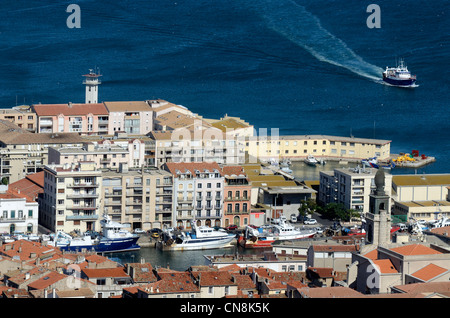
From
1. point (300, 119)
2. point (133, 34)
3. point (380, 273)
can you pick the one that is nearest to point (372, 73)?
point (300, 119)

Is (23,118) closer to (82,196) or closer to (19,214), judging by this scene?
(82,196)

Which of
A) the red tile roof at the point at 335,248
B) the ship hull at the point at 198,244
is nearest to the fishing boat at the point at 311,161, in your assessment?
the ship hull at the point at 198,244

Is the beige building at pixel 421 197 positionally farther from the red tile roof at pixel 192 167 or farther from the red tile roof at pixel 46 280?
the red tile roof at pixel 46 280

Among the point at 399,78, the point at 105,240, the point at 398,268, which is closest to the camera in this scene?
the point at 398,268

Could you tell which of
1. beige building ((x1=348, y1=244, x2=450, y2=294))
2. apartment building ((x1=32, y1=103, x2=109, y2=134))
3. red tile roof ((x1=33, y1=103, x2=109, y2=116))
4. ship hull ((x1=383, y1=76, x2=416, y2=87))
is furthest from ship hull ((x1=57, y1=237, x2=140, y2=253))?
ship hull ((x1=383, y1=76, x2=416, y2=87))

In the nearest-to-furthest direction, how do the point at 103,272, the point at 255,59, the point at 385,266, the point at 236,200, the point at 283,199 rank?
1. the point at 385,266
2. the point at 103,272
3. the point at 236,200
4. the point at 283,199
5. the point at 255,59

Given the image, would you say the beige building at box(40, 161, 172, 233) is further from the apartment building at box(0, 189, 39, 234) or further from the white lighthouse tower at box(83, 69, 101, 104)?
the white lighthouse tower at box(83, 69, 101, 104)

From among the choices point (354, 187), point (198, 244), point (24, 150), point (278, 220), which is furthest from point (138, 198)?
point (354, 187)

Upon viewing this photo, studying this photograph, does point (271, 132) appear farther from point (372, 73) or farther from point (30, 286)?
point (30, 286)
